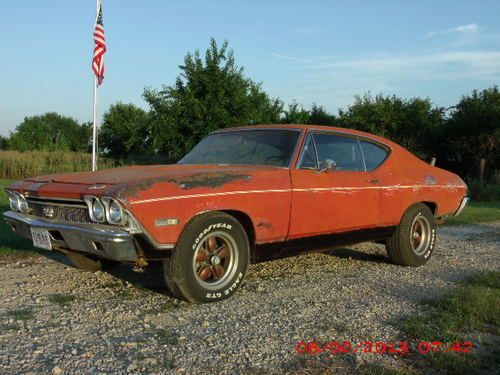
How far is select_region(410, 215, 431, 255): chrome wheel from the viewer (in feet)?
20.8

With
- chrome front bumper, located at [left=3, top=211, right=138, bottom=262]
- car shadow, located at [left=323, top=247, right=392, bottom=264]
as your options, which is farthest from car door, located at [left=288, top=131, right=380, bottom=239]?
chrome front bumper, located at [left=3, top=211, right=138, bottom=262]

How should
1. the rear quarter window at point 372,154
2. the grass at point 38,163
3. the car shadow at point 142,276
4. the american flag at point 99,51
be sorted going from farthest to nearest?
the grass at point 38,163, the american flag at point 99,51, the rear quarter window at point 372,154, the car shadow at point 142,276

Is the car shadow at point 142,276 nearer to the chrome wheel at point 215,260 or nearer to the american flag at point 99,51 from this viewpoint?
the chrome wheel at point 215,260

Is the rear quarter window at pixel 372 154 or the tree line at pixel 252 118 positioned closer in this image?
the rear quarter window at pixel 372 154

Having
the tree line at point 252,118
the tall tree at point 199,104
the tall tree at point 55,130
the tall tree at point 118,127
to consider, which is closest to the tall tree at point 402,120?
the tree line at point 252,118

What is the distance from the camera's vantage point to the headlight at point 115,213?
394 cm

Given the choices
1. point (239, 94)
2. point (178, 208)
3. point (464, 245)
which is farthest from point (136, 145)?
point (178, 208)

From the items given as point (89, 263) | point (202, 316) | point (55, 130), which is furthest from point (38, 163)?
point (55, 130)

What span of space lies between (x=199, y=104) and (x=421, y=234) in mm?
13160

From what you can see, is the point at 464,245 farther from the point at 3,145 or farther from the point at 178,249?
the point at 3,145

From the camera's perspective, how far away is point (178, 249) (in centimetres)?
411

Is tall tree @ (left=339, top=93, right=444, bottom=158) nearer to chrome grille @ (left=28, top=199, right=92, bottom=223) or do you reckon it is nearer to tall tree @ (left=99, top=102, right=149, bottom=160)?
tall tree @ (left=99, top=102, right=149, bottom=160)

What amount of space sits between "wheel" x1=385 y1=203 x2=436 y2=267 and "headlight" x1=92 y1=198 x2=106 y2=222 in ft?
11.4

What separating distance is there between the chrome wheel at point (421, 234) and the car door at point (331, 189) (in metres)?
0.86
